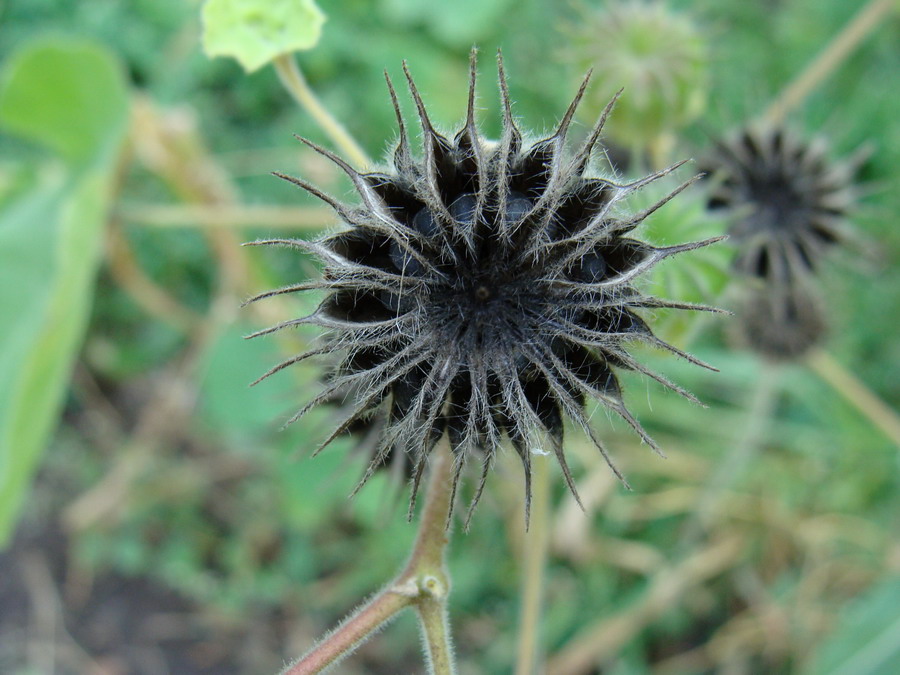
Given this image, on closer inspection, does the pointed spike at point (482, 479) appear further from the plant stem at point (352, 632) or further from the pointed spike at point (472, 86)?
the pointed spike at point (472, 86)

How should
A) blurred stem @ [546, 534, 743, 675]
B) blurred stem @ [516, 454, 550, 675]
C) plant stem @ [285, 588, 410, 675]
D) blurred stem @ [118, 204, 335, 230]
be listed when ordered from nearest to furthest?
plant stem @ [285, 588, 410, 675] → blurred stem @ [516, 454, 550, 675] → blurred stem @ [118, 204, 335, 230] → blurred stem @ [546, 534, 743, 675]

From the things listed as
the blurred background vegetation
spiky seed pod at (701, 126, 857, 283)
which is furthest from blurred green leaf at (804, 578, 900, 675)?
spiky seed pod at (701, 126, 857, 283)

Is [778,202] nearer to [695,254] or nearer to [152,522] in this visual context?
[695,254]

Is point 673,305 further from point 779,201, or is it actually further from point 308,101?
point 779,201

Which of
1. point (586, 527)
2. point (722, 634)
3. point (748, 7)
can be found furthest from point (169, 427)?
point (748, 7)

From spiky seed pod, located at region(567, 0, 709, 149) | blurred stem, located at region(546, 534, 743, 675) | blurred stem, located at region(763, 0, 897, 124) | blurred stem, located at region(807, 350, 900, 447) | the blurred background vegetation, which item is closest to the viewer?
spiky seed pod, located at region(567, 0, 709, 149)

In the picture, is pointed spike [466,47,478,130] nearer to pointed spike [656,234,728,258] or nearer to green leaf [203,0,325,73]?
pointed spike [656,234,728,258]

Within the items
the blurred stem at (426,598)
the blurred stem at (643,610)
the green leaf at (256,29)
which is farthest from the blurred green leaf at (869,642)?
the green leaf at (256,29)
